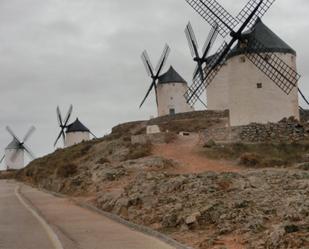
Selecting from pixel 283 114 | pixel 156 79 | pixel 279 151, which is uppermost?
pixel 156 79

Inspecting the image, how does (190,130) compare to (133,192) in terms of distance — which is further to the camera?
(190,130)

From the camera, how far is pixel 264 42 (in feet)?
126

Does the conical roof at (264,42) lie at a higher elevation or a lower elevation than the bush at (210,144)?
higher

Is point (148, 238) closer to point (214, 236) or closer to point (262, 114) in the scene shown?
point (214, 236)

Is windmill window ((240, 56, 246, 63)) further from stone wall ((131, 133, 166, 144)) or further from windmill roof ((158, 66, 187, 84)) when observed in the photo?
windmill roof ((158, 66, 187, 84))

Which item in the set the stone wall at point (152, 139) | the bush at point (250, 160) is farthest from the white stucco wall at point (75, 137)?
the bush at point (250, 160)

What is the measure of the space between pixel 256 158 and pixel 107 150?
1554cm

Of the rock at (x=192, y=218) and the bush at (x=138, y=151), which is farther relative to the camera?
the bush at (x=138, y=151)

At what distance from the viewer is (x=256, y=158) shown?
105ft

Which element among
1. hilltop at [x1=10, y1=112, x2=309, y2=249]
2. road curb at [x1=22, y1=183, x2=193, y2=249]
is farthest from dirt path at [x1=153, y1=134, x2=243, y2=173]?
road curb at [x1=22, y1=183, x2=193, y2=249]

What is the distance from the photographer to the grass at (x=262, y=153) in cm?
3180

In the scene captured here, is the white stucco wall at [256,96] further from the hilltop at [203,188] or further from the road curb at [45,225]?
the road curb at [45,225]

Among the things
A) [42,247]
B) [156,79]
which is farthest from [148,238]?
[156,79]

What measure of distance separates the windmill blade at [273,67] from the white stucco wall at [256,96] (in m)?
0.33
